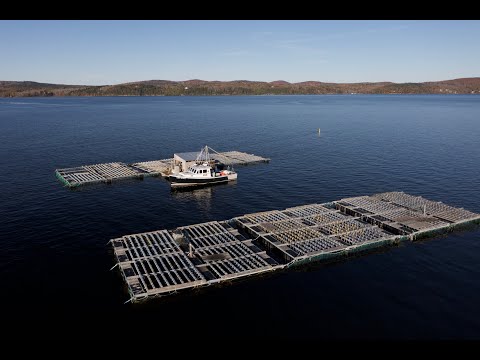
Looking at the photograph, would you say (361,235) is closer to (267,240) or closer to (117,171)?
(267,240)

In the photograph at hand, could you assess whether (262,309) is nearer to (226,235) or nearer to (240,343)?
(226,235)

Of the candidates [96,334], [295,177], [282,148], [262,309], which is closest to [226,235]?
[262,309]

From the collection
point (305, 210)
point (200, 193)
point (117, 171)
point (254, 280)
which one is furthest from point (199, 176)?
point (254, 280)

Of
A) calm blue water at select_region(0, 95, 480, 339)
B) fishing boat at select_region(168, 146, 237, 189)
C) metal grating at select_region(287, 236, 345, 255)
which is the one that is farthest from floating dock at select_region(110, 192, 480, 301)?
fishing boat at select_region(168, 146, 237, 189)

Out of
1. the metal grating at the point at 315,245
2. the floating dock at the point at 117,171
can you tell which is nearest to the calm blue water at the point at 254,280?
the metal grating at the point at 315,245

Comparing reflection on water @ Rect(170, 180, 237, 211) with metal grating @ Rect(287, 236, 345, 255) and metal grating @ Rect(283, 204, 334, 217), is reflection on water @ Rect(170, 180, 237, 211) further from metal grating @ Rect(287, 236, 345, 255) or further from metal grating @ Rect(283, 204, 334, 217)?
metal grating @ Rect(287, 236, 345, 255)

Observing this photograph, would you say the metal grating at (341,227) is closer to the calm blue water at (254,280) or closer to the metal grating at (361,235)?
the metal grating at (361,235)

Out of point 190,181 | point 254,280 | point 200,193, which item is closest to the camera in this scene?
point 254,280

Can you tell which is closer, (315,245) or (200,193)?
(315,245)
